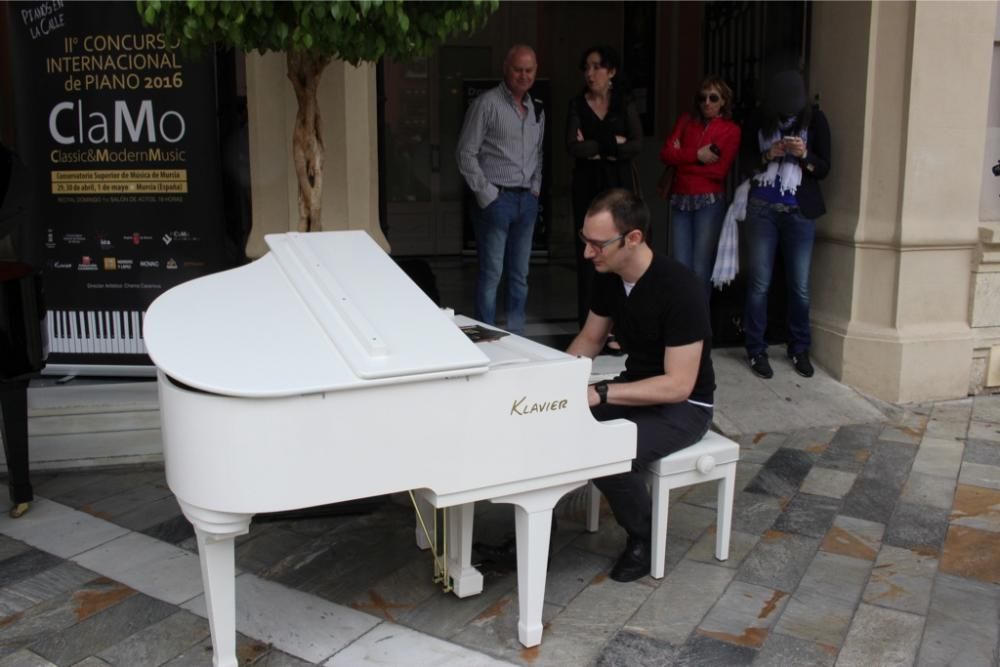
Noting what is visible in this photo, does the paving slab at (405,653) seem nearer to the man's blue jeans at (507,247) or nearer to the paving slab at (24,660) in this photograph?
the paving slab at (24,660)

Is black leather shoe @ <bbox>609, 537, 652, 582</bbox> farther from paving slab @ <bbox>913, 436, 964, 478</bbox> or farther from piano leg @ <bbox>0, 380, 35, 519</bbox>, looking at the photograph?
piano leg @ <bbox>0, 380, 35, 519</bbox>

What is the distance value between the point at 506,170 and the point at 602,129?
0.61m

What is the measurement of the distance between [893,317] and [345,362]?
4.07m

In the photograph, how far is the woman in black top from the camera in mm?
5332

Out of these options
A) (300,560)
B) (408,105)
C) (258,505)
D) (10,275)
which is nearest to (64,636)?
(300,560)

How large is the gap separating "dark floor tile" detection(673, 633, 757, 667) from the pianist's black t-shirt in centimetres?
86

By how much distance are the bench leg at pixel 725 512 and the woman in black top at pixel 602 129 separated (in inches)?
86.8

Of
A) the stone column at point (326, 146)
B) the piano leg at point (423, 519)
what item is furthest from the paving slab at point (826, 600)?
the stone column at point (326, 146)

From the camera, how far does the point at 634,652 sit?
2971mm

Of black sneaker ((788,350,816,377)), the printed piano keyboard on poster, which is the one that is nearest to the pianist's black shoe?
the printed piano keyboard on poster

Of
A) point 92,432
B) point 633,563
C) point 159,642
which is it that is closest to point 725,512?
point 633,563

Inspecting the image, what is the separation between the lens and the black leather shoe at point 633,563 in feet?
11.3

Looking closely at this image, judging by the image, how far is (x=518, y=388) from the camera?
8.87ft

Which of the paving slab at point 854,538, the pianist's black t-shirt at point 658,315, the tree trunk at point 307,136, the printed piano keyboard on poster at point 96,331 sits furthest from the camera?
the printed piano keyboard on poster at point 96,331
